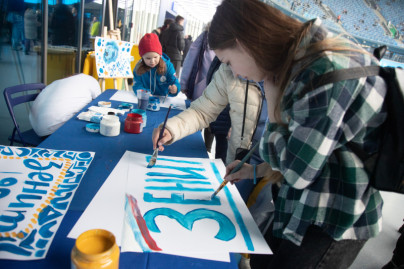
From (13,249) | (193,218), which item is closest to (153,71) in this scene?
(193,218)

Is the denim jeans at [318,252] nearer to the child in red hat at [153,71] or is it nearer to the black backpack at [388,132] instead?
the black backpack at [388,132]

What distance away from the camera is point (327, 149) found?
518mm

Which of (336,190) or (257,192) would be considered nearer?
(336,190)

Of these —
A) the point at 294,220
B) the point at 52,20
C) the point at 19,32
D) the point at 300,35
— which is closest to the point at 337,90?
the point at 300,35

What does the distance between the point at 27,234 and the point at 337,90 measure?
0.69 meters

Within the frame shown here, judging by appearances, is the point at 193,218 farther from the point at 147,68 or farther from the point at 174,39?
the point at 174,39

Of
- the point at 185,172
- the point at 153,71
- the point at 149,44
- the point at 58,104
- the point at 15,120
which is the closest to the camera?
the point at 185,172

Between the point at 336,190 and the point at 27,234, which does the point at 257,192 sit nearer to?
the point at 336,190

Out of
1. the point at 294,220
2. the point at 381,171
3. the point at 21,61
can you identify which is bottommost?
the point at 21,61

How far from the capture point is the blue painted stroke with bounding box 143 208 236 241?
645mm

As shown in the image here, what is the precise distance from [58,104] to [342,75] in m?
1.41

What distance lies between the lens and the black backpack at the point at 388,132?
492mm

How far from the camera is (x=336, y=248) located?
62 cm

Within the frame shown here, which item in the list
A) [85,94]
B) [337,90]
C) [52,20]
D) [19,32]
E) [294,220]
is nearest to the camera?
[337,90]
